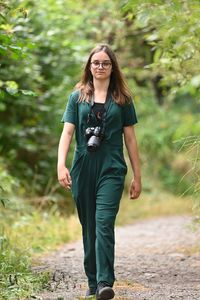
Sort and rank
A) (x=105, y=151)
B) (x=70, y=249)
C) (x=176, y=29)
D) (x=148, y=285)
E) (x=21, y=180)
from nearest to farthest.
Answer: (x=105, y=151) < (x=148, y=285) < (x=176, y=29) < (x=70, y=249) < (x=21, y=180)

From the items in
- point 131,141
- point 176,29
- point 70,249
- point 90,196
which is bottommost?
point 70,249

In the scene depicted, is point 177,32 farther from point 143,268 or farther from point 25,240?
point 25,240

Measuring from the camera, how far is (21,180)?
12977mm

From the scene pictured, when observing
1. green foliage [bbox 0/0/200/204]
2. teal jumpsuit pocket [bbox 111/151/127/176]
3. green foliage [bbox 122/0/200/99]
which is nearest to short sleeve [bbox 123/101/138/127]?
teal jumpsuit pocket [bbox 111/151/127/176]

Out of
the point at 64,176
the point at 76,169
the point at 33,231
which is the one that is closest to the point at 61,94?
the point at 33,231

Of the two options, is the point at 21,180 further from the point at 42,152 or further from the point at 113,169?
the point at 113,169

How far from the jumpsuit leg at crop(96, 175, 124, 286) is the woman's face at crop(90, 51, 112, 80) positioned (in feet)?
2.57

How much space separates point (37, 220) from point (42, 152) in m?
2.96

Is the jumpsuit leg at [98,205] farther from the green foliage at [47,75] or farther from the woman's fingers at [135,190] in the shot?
the green foliage at [47,75]

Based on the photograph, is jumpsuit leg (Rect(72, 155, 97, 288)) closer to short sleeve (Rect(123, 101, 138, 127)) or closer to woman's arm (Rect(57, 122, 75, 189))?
woman's arm (Rect(57, 122, 75, 189))

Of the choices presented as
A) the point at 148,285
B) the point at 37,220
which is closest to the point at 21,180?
the point at 37,220

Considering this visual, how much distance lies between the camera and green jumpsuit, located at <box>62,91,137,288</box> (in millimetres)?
5641

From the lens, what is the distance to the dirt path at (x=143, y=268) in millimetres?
6113

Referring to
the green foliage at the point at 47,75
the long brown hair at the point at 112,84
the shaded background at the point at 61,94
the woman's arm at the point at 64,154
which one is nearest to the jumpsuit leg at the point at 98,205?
the woman's arm at the point at 64,154
